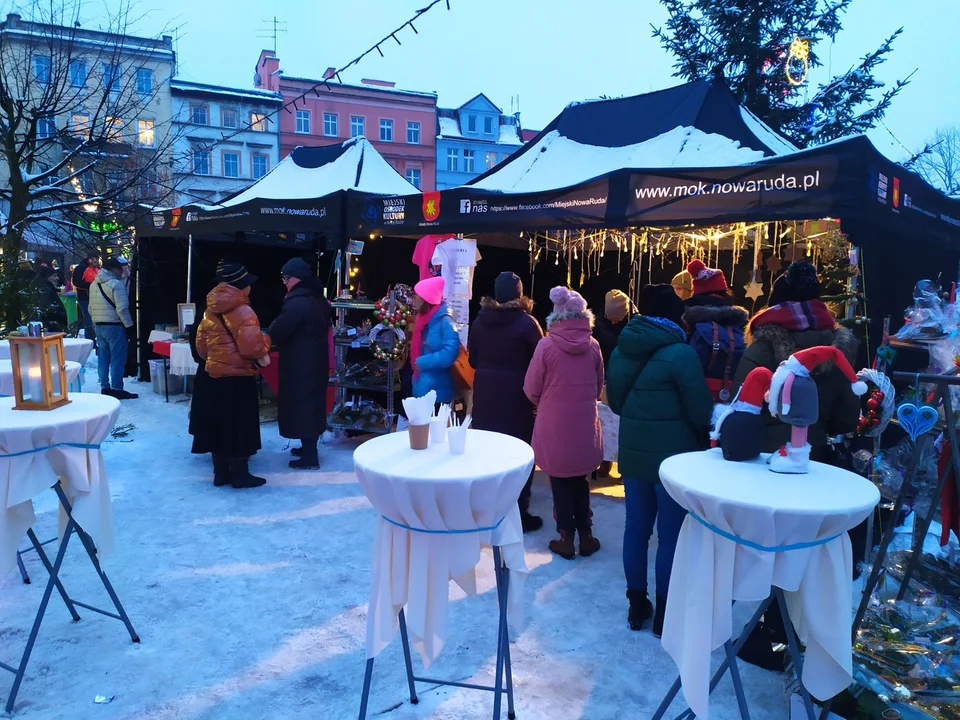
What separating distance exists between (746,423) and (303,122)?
36555 mm

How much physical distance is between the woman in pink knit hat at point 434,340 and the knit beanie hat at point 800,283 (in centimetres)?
223

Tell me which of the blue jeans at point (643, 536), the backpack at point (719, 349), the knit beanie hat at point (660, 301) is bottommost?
the blue jeans at point (643, 536)

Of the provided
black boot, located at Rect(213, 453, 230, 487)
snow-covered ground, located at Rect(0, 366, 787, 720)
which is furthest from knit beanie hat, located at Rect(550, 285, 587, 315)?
black boot, located at Rect(213, 453, 230, 487)

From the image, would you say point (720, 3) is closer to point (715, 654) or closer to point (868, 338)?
point (868, 338)

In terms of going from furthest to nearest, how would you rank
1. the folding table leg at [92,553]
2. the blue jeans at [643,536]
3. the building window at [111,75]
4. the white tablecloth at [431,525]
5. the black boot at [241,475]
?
the building window at [111,75]
the black boot at [241,475]
the blue jeans at [643,536]
the folding table leg at [92,553]
the white tablecloth at [431,525]

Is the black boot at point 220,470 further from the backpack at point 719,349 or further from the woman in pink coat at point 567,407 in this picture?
the backpack at point 719,349

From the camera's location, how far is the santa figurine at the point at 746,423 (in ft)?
6.16

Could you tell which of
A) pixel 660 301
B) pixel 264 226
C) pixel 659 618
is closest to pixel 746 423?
pixel 660 301

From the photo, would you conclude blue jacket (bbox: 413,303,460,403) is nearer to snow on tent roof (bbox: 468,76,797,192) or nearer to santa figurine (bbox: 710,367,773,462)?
snow on tent roof (bbox: 468,76,797,192)

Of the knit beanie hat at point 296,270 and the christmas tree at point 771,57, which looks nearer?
the knit beanie hat at point 296,270

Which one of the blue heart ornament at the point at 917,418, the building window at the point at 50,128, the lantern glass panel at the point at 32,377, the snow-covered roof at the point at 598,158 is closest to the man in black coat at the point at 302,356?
the snow-covered roof at the point at 598,158

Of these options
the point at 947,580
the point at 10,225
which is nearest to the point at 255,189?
the point at 10,225

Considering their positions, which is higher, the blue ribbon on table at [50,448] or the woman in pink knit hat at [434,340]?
the woman in pink knit hat at [434,340]

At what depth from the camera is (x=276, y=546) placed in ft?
11.8
